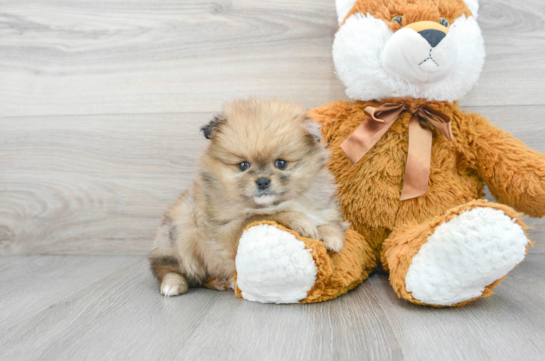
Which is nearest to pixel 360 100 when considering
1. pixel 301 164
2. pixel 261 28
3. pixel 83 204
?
pixel 301 164

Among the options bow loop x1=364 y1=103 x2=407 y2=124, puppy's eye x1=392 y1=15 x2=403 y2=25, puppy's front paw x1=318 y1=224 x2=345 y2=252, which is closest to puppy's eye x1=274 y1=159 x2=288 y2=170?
puppy's front paw x1=318 y1=224 x2=345 y2=252

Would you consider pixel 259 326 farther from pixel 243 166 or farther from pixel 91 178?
pixel 91 178

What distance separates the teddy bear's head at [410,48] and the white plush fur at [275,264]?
25.0 inches

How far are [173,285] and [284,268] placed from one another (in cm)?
44

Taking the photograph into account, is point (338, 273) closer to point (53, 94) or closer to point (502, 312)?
point (502, 312)

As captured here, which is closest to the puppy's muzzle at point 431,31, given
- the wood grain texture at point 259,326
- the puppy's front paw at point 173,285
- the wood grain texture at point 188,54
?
the wood grain texture at point 188,54

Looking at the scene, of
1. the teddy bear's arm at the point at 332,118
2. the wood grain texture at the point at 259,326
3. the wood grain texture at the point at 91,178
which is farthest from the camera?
the wood grain texture at the point at 91,178

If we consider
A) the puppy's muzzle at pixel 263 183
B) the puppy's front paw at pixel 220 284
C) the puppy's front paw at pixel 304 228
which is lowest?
the puppy's front paw at pixel 220 284

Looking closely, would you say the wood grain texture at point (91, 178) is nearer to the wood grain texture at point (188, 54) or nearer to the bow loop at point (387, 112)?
the wood grain texture at point (188, 54)

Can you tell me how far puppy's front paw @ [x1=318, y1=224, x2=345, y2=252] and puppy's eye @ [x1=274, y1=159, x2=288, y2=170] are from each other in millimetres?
226

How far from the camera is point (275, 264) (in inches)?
43.6

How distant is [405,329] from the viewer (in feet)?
3.34

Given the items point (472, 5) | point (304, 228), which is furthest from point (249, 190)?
point (472, 5)

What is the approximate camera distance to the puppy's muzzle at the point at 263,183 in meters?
1.12
